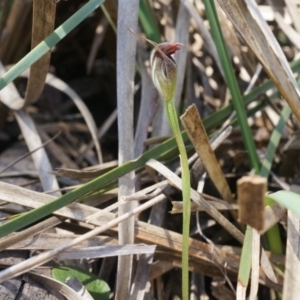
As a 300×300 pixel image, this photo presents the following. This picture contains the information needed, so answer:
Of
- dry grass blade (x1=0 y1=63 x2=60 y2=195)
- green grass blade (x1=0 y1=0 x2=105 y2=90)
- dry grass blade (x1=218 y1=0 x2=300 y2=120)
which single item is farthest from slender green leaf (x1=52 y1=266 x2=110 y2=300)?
dry grass blade (x1=218 y1=0 x2=300 y2=120)

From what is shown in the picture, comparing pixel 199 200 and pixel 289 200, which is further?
pixel 199 200

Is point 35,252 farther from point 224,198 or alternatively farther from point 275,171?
point 275,171

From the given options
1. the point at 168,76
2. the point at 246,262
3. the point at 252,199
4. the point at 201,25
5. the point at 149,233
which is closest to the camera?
the point at 252,199

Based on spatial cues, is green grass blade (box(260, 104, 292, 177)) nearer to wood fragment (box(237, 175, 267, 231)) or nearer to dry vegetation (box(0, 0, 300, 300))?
dry vegetation (box(0, 0, 300, 300))

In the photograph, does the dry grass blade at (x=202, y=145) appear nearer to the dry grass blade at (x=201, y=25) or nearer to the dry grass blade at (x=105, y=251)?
the dry grass blade at (x=105, y=251)

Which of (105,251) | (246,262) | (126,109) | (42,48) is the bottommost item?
(246,262)

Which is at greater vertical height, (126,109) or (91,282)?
(126,109)

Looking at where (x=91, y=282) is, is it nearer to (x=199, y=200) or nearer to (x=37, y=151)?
(x=199, y=200)

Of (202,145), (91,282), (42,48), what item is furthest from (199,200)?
(42,48)

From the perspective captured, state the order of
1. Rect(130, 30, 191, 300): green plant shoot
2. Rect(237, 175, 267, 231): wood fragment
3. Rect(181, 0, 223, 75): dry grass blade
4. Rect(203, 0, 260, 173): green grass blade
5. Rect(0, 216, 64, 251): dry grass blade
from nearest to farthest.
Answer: Rect(237, 175, 267, 231): wood fragment, Rect(130, 30, 191, 300): green plant shoot, Rect(0, 216, 64, 251): dry grass blade, Rect(203, 0, 260, 173): green grass blade, Rect(181, 0, 223, 75): dry grass blade
